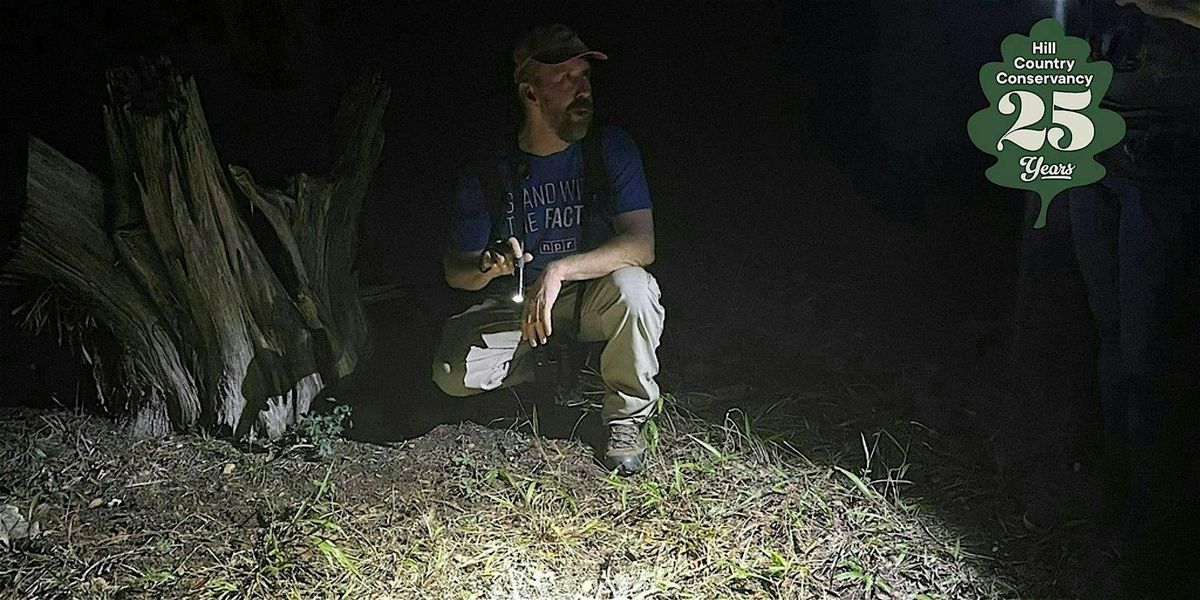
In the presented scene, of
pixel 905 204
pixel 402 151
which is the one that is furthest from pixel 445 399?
pixel 905 204

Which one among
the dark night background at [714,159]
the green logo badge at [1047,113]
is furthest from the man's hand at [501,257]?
the green logo badge at [1047,113]

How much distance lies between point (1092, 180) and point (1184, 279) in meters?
0.29

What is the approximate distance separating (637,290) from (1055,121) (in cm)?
110

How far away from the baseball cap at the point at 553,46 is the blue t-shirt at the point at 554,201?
217 mm

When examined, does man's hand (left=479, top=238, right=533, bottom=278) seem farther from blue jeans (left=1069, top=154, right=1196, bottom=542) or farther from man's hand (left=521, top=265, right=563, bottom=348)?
blue jeans (left=1069, top=154, right=1196, bottom=542)

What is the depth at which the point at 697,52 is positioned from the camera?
2479 millimetres

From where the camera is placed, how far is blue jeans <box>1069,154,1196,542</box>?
6.57ft

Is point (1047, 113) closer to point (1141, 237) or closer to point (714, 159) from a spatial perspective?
point (1141, 237)

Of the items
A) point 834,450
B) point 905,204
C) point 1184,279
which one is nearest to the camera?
point 1184,279

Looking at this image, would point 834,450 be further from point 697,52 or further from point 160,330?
point 160,330

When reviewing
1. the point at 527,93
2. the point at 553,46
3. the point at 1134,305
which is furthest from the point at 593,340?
the point at 1134,305

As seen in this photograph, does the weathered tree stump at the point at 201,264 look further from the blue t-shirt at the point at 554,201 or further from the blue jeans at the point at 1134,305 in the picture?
the blue jeans at the point at 1134,305

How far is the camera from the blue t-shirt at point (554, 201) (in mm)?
2463

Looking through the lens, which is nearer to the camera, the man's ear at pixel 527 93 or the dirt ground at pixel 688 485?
the dirt ground at pixel 688 485
